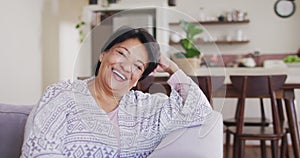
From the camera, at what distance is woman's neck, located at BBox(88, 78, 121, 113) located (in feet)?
4.72

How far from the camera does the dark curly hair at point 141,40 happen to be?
1.38 meters

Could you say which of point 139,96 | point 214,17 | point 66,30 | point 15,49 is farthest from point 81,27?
point 139,96

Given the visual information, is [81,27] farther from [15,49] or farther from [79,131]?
[79,131]

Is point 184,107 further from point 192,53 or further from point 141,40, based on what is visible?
point 192,53

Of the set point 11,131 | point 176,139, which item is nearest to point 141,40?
point 176,139

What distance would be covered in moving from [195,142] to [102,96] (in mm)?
371

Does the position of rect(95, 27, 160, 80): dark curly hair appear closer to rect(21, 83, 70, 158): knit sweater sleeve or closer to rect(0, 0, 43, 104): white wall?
rect(21, 83, 70, 158): knit sweater sleeve

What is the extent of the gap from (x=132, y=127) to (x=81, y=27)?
3.46m

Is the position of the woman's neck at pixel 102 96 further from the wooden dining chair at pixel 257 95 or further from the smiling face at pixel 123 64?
the wooden dining chair at pixel 257 95

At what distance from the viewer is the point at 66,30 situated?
4688 mm

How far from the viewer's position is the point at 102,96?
1.45 m

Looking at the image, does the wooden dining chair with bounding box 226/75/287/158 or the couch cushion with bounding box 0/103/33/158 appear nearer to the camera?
the couch cushion with bounding box 0/103/33/158

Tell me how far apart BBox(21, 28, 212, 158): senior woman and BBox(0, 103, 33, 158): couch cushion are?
337 millimetres

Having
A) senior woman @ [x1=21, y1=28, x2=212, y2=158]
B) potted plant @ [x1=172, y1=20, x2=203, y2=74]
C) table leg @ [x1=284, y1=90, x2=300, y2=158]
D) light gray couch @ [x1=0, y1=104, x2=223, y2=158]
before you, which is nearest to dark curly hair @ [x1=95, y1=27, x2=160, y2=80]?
senior woman @ [x1=21, y1=28, x2=212, y2=158]
